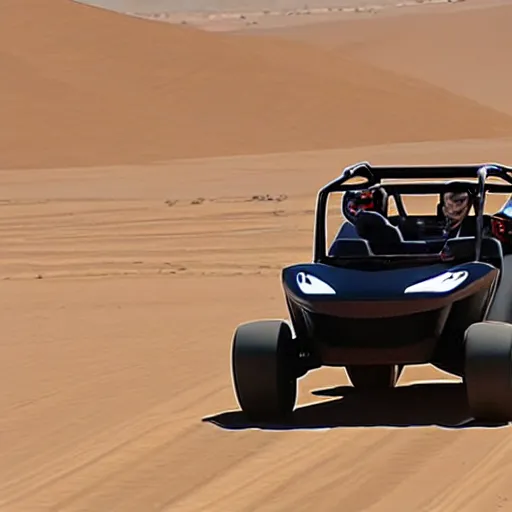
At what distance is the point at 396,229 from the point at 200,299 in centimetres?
444

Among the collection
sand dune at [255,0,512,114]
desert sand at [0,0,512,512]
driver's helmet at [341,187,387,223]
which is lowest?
desert sand at [0,0,512,512]

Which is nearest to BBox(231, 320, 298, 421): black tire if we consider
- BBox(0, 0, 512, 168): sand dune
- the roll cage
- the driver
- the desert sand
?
the desert sand

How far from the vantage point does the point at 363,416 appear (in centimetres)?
763

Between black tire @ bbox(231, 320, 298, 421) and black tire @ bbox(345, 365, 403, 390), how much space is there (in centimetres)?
84

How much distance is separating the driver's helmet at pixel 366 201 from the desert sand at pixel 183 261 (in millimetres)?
997

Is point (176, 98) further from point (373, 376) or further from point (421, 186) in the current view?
point (373, 376)

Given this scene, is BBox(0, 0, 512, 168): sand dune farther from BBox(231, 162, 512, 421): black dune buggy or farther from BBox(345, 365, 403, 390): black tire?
A: BBox(231, 162, 512, 421): black dune buggy

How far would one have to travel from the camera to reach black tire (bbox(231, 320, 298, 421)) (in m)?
7.34

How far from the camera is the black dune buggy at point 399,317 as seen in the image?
23.1ft

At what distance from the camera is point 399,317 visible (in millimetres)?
7184

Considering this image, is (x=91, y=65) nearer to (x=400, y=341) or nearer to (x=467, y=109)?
(x=467, y=109)

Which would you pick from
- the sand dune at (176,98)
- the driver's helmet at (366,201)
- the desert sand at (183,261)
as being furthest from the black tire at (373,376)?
the sand dune at (176,98)

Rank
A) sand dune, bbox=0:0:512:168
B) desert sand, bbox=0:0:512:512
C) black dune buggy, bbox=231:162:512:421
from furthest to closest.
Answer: sand dune, bbox=0:0:512:168 < black dune buggy, bbox=231:162:512:421 < desert sand, bbox=0:0:512:512

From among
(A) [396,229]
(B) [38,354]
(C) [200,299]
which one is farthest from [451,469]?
(C) [200,299]
